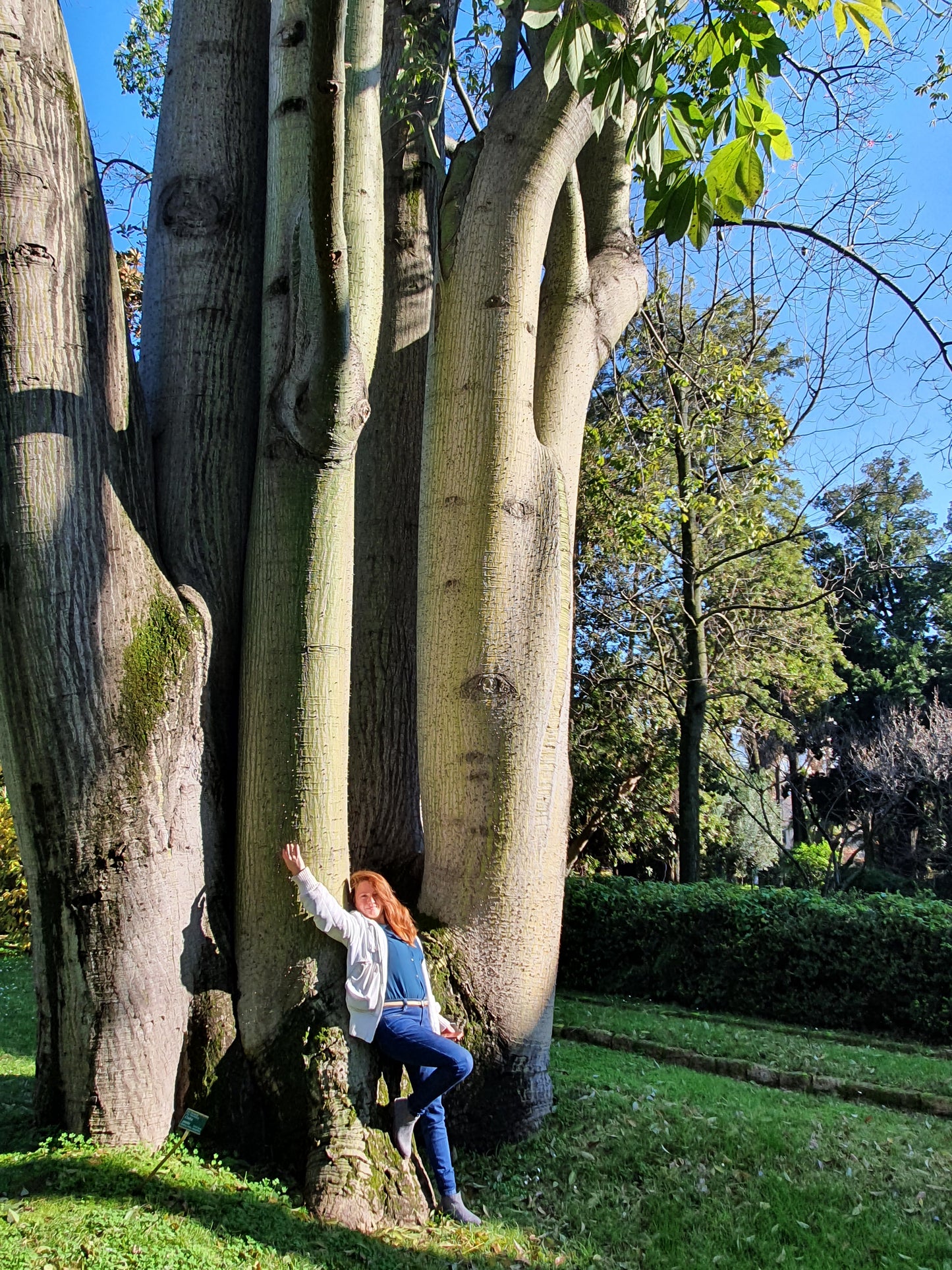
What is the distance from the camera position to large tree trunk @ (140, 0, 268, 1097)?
433 centimetres

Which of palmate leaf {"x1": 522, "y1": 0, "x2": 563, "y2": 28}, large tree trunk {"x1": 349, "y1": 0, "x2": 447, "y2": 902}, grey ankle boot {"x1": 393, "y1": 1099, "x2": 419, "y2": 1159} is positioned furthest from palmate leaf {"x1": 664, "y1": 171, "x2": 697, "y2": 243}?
grey ankle boot {"x1": 393, "y1": 1099, "x2": 419, "y2": 1159}

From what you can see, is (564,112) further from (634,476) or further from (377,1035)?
(634,476)

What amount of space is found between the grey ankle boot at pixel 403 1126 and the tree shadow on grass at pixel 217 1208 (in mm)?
451

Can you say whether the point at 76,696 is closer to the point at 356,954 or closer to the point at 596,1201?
the point at 356,954

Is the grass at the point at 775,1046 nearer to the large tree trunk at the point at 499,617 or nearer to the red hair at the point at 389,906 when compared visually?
the large tree trunk at the point at 499,617

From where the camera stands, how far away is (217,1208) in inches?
137

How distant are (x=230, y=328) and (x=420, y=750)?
240 cm

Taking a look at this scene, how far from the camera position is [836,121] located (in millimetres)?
6758

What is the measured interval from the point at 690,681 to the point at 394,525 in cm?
940

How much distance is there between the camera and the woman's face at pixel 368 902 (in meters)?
4.36

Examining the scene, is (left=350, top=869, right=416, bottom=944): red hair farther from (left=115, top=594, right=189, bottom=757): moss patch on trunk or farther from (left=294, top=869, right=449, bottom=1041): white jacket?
(left=115, top=594, right=189, bottom=757): moss patch on trunk

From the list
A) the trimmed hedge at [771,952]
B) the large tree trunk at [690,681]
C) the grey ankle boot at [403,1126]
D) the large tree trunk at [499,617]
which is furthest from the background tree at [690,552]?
the grey ankle boot at [403,1126]

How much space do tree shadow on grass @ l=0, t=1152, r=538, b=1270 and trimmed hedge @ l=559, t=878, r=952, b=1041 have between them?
724cm

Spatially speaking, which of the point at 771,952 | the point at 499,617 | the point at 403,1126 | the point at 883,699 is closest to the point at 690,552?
the point at 771,952
